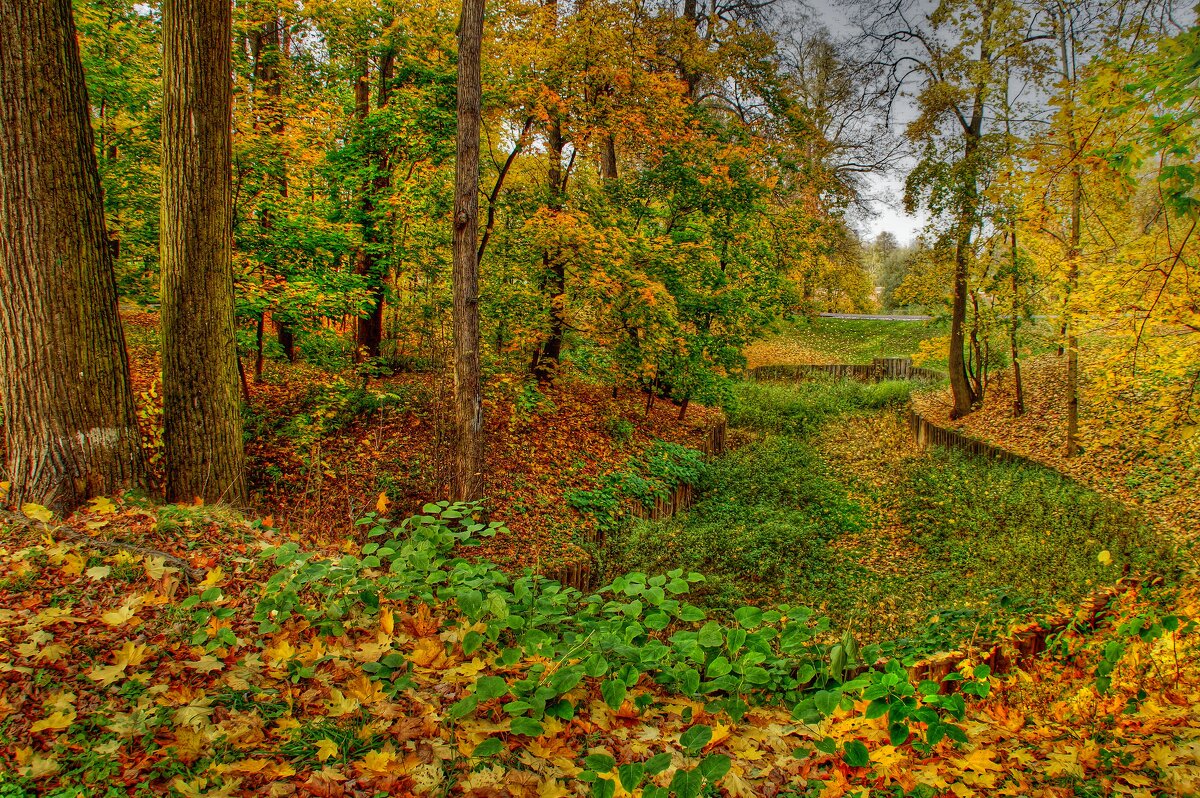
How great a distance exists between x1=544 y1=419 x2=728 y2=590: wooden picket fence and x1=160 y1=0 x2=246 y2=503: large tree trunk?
3.42 meters

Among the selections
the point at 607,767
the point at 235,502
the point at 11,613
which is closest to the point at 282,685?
the point at 11,613

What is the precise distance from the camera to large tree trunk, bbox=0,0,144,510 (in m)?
3.66

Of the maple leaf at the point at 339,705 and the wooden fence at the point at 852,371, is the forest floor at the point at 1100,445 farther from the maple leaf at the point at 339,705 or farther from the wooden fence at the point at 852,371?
the maple leaf at the point at 339,705

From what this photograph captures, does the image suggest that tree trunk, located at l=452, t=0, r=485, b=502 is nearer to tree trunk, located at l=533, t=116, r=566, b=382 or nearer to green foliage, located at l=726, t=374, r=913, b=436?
tree trunk, located at l=533, t=116, r=566, b=382

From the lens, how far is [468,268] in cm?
702

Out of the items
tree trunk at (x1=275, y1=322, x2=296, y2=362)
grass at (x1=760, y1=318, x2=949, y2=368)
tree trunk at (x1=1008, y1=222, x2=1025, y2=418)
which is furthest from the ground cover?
grass at (x1=760, y1=318, x2=949, y2=368)

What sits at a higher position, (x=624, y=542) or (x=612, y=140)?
(x=612, y=140)

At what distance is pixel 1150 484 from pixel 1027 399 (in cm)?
594

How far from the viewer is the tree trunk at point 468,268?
6715mm

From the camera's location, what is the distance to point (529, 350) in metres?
10.9

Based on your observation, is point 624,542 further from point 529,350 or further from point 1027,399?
point 1027,399

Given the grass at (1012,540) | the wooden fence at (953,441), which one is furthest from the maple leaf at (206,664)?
the wooden fence at (953,441)

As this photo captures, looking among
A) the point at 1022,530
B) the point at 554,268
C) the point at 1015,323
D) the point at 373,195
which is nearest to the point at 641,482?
the point at 554,268

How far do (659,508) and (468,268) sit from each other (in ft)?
16.6
